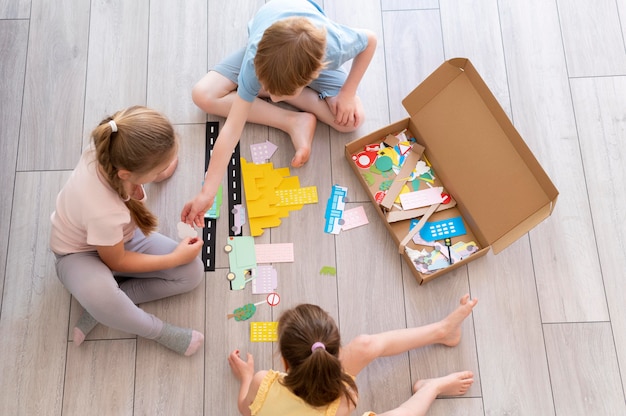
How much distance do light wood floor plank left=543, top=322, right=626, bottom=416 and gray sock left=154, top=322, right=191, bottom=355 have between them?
0.96 m

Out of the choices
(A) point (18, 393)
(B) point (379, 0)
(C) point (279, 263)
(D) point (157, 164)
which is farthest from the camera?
(B) point (379, 0)

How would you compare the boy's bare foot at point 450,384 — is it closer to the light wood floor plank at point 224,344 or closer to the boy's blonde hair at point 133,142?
the light wood floor plank at point 224,344

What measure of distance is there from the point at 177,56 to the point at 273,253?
2.28ft

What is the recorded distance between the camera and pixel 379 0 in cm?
189

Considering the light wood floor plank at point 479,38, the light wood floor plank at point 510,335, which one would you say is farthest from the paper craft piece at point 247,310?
the light wood floor plank at point 479,38

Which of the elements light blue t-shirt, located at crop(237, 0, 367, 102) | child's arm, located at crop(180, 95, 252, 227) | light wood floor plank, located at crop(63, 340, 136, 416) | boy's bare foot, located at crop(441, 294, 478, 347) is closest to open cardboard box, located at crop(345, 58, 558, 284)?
boy's bare foot, located at crop(441, 294, 478, 347)

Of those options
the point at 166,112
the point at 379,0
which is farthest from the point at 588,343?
the point at 166,112

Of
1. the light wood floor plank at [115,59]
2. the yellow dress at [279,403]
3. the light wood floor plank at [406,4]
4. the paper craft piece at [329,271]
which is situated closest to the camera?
the yellow dress at [279,403]

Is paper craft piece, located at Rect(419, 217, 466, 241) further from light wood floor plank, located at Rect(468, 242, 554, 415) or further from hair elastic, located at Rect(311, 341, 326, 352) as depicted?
hair elastic, located at Rect(311, 341, 326, 352)

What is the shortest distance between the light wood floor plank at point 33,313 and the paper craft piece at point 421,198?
97 centimetres

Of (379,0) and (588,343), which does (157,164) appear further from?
(588,343)

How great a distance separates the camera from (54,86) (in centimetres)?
178

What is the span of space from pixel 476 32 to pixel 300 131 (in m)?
0.67

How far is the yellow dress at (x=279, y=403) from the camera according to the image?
1241mm
